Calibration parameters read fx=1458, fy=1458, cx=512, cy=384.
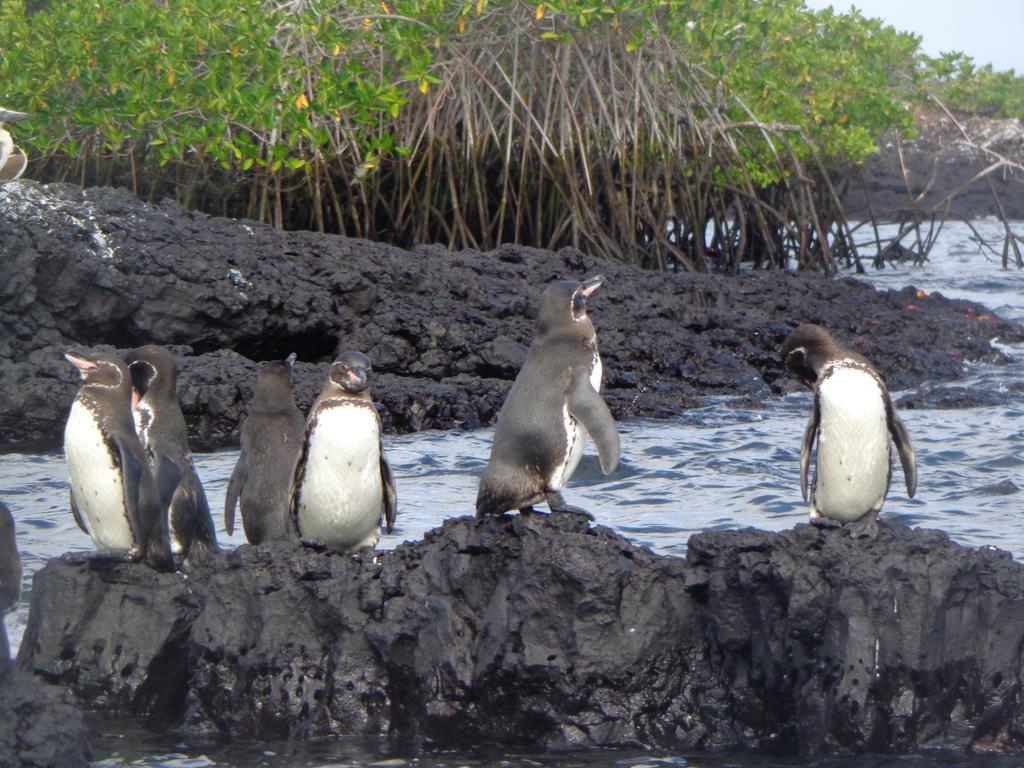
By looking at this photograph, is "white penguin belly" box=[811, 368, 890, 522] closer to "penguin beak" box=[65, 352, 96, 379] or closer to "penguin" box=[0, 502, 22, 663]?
"penguin beak" box=[65, 352, 96, 379]

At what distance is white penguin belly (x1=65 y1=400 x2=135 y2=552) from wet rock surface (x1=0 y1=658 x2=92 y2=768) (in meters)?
1.36

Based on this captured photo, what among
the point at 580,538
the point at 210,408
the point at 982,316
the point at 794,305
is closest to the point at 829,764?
the point at 580,538

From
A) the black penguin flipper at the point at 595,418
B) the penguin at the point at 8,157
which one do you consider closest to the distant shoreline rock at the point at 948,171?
the penguin at the point at 8,157

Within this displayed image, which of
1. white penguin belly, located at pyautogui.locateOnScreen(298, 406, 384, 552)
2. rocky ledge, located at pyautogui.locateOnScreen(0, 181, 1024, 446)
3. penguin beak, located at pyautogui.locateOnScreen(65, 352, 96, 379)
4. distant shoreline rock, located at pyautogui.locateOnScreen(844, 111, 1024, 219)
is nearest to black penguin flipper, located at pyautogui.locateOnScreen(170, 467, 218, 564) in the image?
white penguin belly, located at pyautogui.locateOnScreen(298, 406, 384, 552)

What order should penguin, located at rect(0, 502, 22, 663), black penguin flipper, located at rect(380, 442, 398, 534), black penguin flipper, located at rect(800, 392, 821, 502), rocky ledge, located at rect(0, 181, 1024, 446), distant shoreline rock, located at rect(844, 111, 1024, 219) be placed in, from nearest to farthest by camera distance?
1. penguin, located at rect(0, 502, 22, 663)
2. black penguin flipper, located at rect(800, 392, 821, 502)
3. black penguin flipper, located at rect(380, 442, 398, 534)
4. rocky ledge, located at rect(0, 181, 1024, 446)
5. distant shoreline rock, located at rect(844, 111, 1024, 219)

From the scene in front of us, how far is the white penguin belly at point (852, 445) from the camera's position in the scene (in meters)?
5.04

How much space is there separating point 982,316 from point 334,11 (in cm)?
660

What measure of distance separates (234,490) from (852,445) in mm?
2312

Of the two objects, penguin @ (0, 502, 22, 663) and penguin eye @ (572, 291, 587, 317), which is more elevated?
penguin eye @ (572, 291, 587, 317)

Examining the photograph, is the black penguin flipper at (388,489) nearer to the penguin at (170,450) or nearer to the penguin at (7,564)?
the penguin at (170,450)

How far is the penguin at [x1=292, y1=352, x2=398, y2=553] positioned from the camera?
519 cm

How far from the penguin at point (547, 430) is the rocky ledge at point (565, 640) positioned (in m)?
0.32

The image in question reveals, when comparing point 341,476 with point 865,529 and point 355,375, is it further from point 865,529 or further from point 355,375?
point 865,529

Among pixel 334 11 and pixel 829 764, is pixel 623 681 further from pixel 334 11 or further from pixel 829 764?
pixel 334 11
